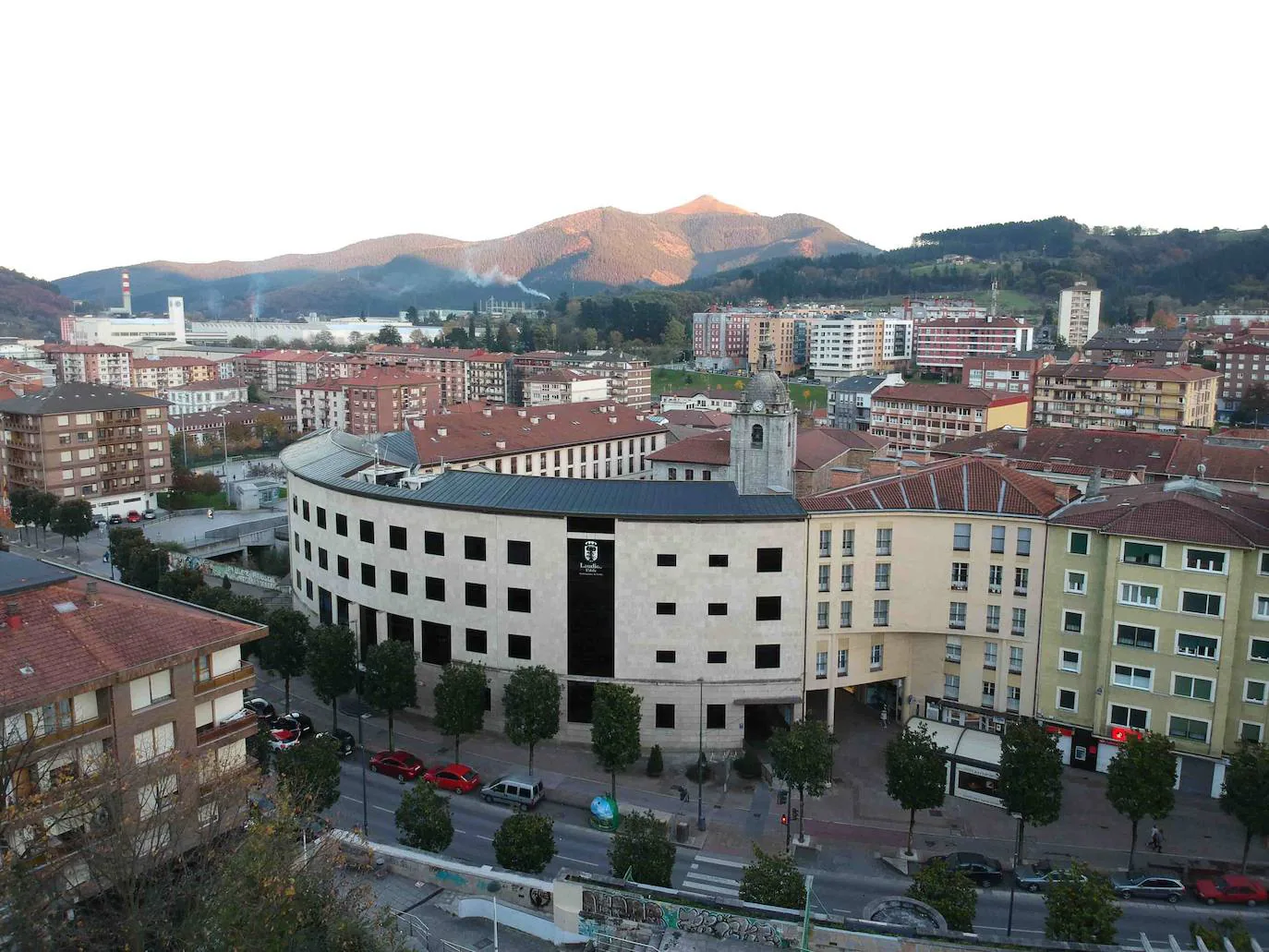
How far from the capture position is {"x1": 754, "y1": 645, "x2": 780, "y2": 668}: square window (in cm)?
4353

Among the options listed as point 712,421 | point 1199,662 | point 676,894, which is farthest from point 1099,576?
point 712,421

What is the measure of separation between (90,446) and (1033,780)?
90261 mm

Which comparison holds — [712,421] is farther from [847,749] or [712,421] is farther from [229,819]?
[229,819]

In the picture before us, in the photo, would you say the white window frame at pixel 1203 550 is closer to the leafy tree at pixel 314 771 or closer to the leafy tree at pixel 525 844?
the leafy tree at pixel 525 844

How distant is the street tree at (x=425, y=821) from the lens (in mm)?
31344

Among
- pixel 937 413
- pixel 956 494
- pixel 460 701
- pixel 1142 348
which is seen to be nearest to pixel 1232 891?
pixel 956 494

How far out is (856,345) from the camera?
599 ft

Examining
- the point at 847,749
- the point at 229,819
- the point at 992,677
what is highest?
the point at 229,819

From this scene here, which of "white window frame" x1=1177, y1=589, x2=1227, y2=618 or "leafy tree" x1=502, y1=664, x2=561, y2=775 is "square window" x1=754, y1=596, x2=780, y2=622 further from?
"white window frame" x1=1177, y1=589, x2=1227, y2=618

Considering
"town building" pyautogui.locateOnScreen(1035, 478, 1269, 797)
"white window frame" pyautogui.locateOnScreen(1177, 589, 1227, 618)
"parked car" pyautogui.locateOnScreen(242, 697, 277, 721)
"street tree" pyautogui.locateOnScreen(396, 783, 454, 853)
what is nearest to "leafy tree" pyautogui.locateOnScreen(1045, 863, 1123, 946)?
"town building" pyautogui.locateOnScreen(1035, 478, 1269, 797)

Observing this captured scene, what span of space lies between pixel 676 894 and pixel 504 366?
525 feet

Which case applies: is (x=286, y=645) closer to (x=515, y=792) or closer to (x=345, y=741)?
(x=345, y=741)

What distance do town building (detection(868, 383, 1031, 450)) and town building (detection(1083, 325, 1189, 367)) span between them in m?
41.9

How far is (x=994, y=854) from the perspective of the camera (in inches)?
1387
